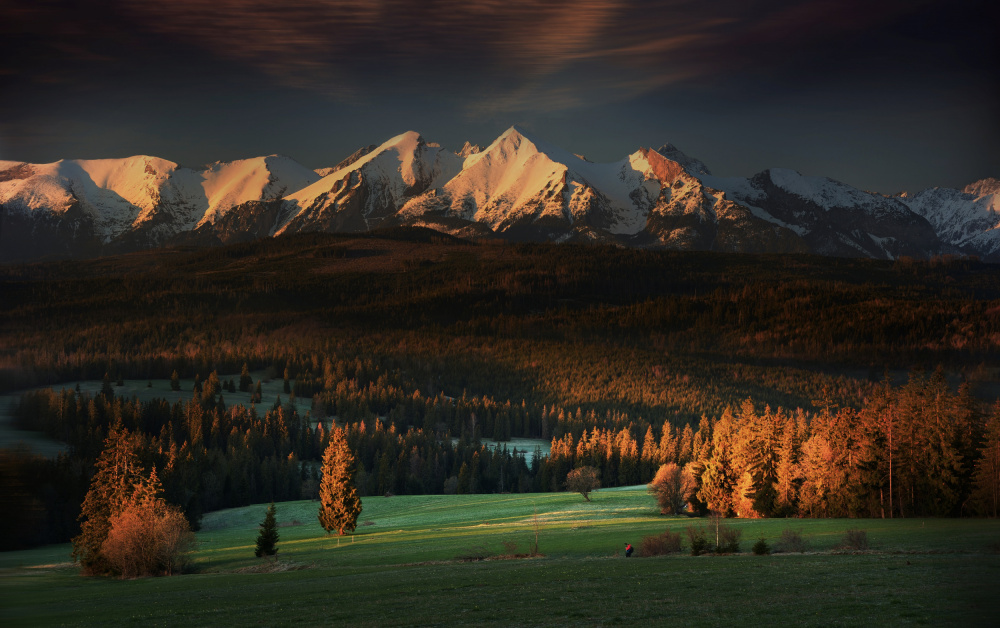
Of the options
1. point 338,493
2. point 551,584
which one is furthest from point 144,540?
point 551,584

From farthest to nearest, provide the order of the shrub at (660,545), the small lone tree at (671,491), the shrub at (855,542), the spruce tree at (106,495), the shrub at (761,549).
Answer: the small lone tree at (671,491) → the spruce tree at (106,495) → the shrub at (660,545) → the shrub at (761,549) → the shrub at (855,542)

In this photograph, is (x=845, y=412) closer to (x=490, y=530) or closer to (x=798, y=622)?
(x=490, y=530)

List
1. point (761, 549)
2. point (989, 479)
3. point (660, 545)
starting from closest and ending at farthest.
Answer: point (761, 549)
point (660, 545)
point (989, 479)

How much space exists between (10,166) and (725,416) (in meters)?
99.5

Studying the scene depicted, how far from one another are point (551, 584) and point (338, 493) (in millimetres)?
47126

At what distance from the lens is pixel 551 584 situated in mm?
38188

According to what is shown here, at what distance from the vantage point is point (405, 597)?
35.6 metres

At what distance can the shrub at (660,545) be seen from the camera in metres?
56.0

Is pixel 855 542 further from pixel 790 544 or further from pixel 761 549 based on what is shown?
pixel 761 549

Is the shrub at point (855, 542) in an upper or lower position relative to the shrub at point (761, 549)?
upper

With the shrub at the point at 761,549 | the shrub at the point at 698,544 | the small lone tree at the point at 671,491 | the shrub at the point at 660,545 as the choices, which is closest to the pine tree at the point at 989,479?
the shrub at the point at 761,549

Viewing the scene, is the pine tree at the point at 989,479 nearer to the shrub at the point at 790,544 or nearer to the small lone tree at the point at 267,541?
the shrub at the point at 790,544

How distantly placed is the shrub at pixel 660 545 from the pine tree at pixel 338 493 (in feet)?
111

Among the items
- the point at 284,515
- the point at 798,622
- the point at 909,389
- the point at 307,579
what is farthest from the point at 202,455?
the point at 798,622
